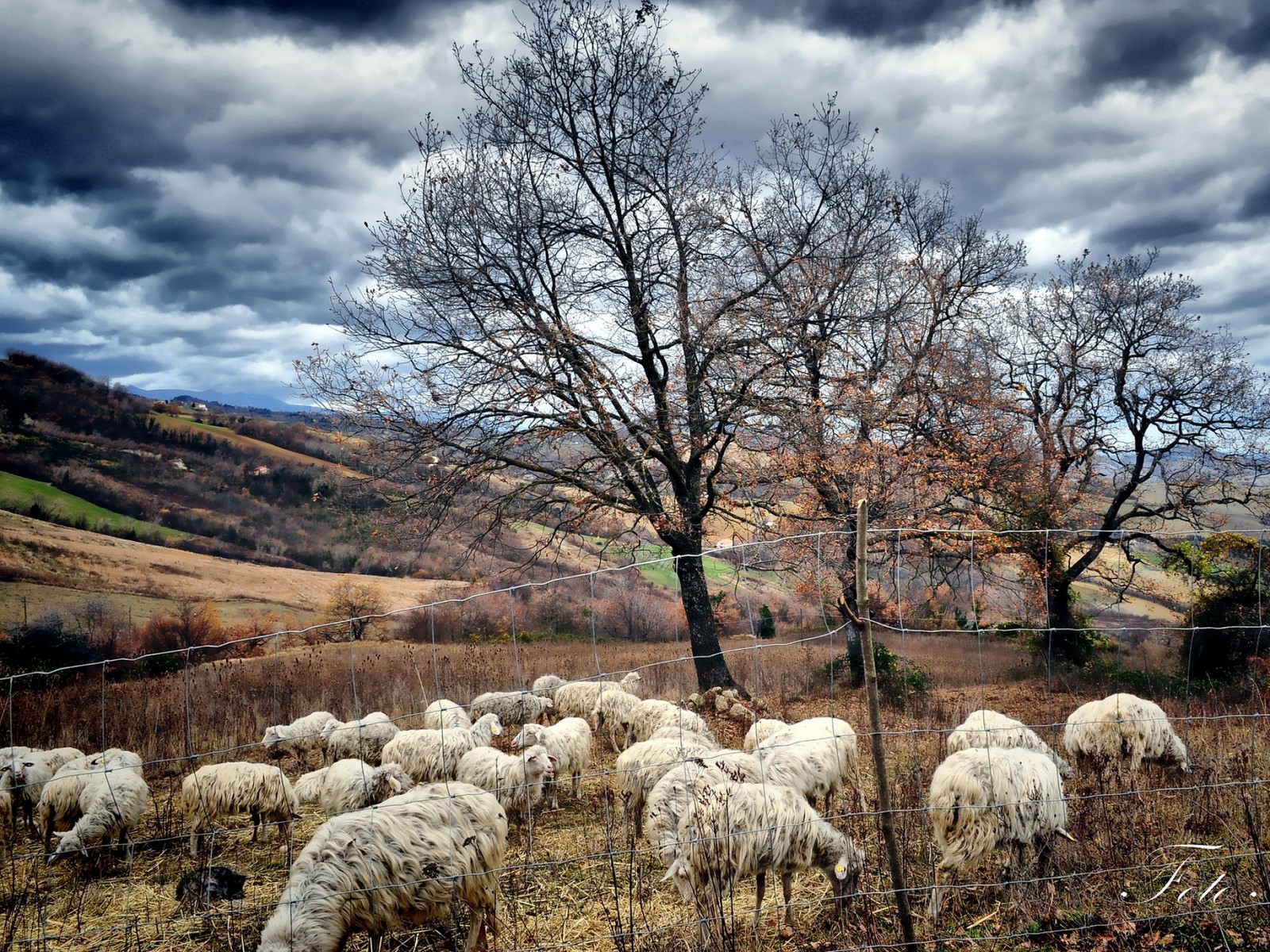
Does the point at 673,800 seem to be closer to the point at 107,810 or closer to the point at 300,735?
the point at 107,810

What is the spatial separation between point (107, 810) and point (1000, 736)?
8793 mm

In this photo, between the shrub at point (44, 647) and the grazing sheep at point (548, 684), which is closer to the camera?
the grazing sheep at point (548, 684)

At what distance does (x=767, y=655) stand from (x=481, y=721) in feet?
19.9

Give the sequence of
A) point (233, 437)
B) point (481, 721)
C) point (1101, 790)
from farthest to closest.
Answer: point (233, 437)
point (481, 721)
point (1101, 790)

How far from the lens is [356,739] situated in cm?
943

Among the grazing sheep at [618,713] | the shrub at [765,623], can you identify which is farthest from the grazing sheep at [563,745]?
the shrub at [765,623]

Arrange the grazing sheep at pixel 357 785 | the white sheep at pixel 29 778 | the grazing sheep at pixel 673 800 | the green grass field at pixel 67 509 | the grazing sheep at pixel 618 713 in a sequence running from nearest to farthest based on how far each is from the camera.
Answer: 1. the grazing sheep at pixel 673 800
2. the grazing sheep at pixel 357 785
3. the white sheep at pixel 29 778
4. the grazing sheep at pixel 618 713
5. the green grass field at pixel 67 509

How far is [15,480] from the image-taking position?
1620cm

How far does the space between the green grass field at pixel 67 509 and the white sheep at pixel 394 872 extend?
52.4 ft

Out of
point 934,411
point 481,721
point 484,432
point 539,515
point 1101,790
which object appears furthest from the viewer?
point 934,411

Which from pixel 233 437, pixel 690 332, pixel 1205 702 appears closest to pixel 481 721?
pixel 690 332

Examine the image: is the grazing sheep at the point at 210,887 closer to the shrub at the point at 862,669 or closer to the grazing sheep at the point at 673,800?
the grazing sheep at the point at 673,800

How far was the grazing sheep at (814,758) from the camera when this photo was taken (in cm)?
702

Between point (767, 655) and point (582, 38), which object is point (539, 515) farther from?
point (582, 38)
